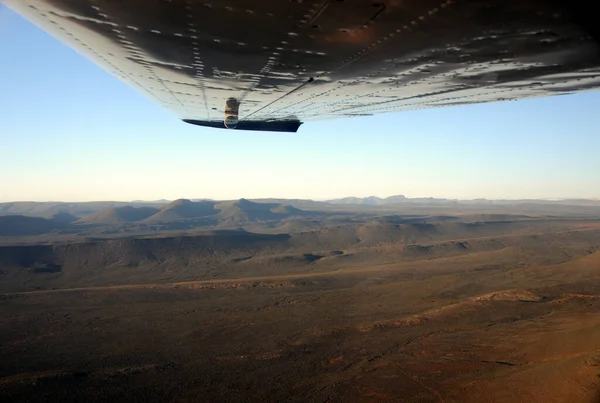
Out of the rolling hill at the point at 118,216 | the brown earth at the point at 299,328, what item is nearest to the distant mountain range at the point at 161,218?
the rolling hill at the point at 118,216

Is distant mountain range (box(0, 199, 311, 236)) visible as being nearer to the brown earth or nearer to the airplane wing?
the brown earth

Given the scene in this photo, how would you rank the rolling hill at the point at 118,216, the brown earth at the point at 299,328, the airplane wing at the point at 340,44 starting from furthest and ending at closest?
1. the rolling hill at the point at 118,216
2. the brown earth at the point at 299,328
3. the airplane wing at the point at 340,44

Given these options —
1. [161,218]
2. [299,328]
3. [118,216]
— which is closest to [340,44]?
[299,328]

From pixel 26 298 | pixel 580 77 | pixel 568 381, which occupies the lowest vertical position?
pixel 26 298

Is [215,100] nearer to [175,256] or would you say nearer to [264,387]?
[264,387]

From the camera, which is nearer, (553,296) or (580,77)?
(580,77)

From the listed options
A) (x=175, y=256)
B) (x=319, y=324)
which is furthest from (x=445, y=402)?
(x=175, y=256)

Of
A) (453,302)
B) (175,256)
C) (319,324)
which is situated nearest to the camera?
(319,324)

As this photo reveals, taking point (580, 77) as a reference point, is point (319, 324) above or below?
below

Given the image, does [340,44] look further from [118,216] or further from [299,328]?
[118,216]

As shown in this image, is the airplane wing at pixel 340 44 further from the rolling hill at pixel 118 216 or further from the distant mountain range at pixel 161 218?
the rolling hill at pixel 118 216
